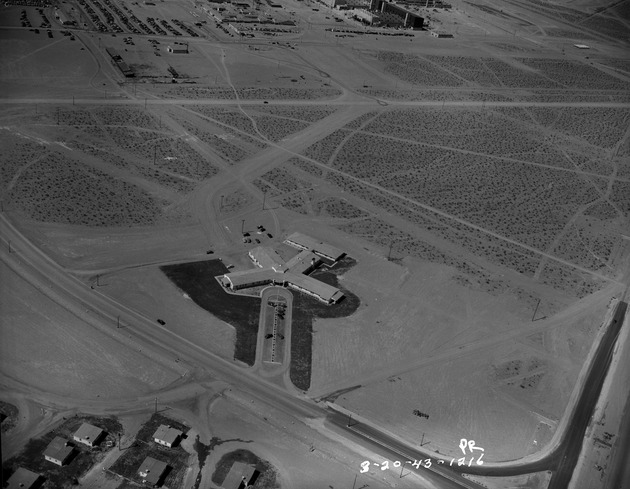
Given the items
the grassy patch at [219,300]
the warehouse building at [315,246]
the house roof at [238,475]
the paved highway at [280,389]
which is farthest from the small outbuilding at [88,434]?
A: the warehouse building at [315,246]

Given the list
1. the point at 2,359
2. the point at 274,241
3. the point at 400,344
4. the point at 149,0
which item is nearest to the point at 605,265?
the point at 400,344

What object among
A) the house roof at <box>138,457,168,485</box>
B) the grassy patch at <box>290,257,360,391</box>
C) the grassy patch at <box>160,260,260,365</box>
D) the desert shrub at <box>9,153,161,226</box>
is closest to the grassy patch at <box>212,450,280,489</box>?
the house roof at <box>138,457,168,485</box>

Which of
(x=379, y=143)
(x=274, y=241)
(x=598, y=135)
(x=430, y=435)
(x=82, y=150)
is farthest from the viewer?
(x=598, y=135)

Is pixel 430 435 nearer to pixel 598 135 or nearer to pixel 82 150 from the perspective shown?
pixel 82 150

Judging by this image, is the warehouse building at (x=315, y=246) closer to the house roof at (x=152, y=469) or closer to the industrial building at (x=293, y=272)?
→ the industrial building at (x=293, y=272)

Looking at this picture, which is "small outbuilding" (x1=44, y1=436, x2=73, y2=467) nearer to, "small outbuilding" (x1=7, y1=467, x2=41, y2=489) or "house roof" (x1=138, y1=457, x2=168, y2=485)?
"small outbuilding" (x1=7, y1=467, x2=41, y2=489)
